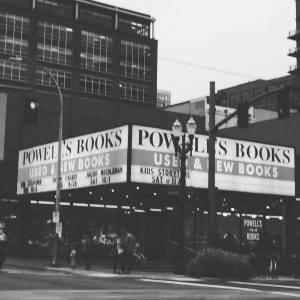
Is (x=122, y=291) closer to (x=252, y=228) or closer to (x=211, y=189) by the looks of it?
(x=211, y=189)

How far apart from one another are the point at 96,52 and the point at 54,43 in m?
7.88

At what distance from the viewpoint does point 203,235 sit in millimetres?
33312

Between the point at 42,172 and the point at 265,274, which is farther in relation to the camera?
the point at 42,172

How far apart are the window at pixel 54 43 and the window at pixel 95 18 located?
19.4 ft

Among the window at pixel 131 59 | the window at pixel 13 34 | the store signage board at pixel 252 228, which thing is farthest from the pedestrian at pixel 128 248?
the window at pixel 131 59

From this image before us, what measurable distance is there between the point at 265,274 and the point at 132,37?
290 ft

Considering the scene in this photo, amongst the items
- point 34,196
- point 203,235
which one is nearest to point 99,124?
point 34,196

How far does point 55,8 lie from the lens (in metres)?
107

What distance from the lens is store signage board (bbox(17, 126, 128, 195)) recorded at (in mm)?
27656

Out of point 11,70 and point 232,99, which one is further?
point 232,99

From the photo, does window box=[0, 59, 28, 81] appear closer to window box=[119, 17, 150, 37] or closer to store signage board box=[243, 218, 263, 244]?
window box=[119, 17, 150, 37]

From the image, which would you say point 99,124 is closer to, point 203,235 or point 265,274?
point 203,235

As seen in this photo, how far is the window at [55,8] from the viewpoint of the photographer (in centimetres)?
10531

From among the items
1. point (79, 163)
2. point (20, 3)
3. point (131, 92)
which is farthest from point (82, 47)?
point (79, 163)
